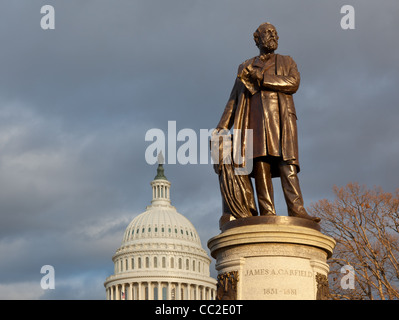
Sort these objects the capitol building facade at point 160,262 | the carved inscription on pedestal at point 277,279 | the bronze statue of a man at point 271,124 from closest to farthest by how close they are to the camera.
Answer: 1. the carved inscription on pedestal at point 277,279
2. the bronze statue of a man at point 271,124
3. the capitol building facade at point 160,262

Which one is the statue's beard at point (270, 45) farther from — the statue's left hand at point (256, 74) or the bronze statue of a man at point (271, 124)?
the statue's left hand at point (256, 74)

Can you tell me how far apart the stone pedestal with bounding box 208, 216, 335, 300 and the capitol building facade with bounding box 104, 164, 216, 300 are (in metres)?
141

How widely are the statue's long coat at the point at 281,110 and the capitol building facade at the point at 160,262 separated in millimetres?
139876

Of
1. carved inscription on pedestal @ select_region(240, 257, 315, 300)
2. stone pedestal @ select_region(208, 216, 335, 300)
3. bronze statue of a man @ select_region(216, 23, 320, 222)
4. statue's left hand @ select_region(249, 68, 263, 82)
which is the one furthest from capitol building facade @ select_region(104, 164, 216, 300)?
carved inscription on pedestal @ select_region(240, 257, 315, 300)

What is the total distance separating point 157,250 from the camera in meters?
163

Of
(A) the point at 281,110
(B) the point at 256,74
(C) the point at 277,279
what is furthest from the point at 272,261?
(B) the point at 256,74

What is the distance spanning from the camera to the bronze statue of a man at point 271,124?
1484 centimetres

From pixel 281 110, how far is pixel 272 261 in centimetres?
293

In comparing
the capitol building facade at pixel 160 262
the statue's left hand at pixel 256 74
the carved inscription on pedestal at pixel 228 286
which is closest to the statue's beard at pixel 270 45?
the statue's left hand at pixel 256 74

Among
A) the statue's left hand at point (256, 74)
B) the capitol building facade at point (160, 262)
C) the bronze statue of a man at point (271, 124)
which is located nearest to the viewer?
the bronze statue of a man at point (271, 124)

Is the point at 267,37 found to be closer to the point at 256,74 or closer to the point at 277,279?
the point at 256,74

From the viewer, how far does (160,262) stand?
164 m

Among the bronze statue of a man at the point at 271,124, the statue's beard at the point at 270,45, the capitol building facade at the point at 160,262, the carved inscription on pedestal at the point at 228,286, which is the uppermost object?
the capitol building facade at the point at 160,262

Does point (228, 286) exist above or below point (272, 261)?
below
